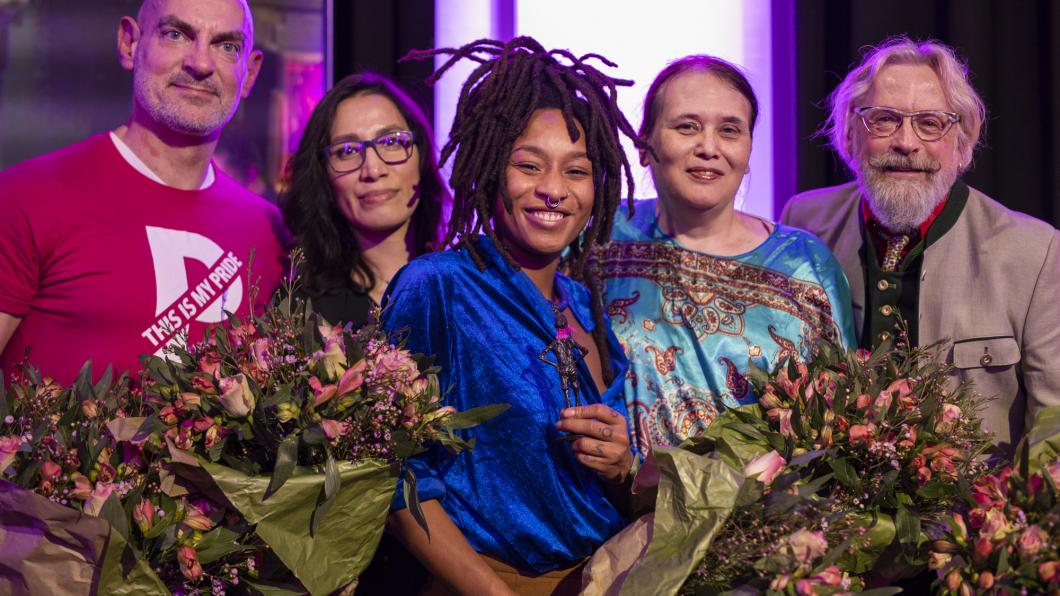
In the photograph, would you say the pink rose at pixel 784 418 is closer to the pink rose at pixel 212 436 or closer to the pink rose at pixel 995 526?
Result: the pink rose at pixel 995 526

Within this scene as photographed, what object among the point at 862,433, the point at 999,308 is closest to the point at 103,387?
the point at 862,433

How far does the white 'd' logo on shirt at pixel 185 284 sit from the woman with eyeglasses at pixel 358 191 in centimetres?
21

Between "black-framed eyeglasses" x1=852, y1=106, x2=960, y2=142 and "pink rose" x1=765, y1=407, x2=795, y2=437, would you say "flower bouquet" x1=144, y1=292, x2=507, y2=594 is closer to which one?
"pink rose" x1=765, y1=407, x2=795, y2=437

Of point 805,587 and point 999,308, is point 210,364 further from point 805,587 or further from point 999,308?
point 999,308

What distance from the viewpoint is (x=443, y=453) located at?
71.4 inches

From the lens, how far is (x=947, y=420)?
170 centimetres

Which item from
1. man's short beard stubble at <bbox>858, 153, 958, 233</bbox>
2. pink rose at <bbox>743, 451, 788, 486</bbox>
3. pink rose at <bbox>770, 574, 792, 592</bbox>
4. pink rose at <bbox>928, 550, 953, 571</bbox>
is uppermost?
man's short beard stubble at <bbox>858, 153, 958, 233</bbox>

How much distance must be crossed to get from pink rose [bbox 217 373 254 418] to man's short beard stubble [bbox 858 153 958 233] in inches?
73.2

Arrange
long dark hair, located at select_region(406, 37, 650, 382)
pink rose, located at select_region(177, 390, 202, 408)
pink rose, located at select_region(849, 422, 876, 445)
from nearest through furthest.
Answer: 1. pink rose, located at select_region(177, 390, 202, 408)
2. pink rose, located at select_region(849, 422, 876, 445)
3. long dark hair, located at select_region(406, 37, 650, 382)

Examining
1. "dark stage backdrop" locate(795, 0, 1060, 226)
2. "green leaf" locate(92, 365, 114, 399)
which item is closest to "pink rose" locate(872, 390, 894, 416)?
"green leaf" locate(92, 365, 114, 399)

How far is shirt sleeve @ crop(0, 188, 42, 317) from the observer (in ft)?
7.26

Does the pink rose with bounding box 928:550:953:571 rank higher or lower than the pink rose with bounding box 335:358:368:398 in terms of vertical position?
lower

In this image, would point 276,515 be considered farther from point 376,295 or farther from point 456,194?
point 376,295

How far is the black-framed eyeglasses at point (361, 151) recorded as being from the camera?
2580mm
